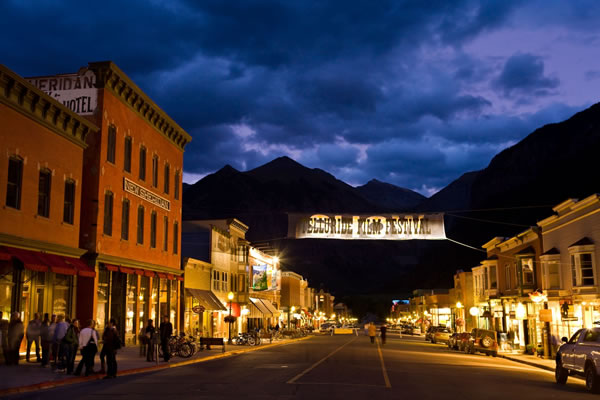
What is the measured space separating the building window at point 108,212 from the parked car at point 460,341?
26036 millimetres

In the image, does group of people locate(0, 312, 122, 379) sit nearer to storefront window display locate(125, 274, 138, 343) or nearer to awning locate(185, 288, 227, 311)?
storefront window display locate(125, 274, 138, 343)

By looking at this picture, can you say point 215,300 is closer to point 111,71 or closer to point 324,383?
point 111,71

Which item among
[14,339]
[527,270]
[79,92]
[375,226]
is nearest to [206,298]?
[375,226]

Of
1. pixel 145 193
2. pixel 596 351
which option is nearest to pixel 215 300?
pixel 145 193

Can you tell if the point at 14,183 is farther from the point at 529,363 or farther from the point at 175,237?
the point at 529,363

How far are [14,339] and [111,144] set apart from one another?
13.4m

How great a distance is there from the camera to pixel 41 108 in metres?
26.7

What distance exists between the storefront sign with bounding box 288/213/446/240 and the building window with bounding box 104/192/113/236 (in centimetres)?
991

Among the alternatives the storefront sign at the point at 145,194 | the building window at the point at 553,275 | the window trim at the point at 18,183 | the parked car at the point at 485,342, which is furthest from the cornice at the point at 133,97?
the building window at the point at 553,275

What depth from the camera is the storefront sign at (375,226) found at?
35.8m

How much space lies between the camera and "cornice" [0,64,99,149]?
953 inches

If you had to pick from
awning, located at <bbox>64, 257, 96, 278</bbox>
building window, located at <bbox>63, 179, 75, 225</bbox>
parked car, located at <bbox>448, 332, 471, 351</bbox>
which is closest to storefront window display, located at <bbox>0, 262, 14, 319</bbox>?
awning, located at <bbox>64, 257, 96, 278</bbox>

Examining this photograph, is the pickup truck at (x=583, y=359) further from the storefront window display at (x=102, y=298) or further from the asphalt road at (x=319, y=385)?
the storefront window display at (x=102, y=298)

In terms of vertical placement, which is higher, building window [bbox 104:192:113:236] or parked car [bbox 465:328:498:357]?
building window [bbox 104:192:113:236]
